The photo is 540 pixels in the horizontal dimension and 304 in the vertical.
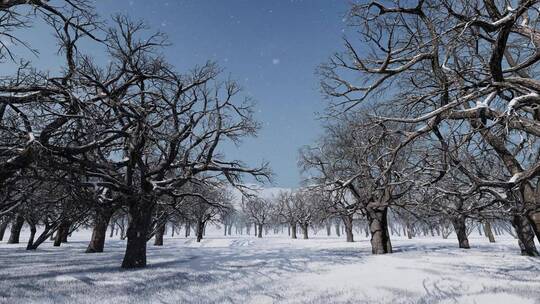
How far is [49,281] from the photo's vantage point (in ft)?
28.4

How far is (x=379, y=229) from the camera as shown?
17406 mm

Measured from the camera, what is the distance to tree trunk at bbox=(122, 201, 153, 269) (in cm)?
1141

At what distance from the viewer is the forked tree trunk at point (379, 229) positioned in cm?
1722

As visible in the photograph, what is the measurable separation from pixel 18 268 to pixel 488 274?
709 inches

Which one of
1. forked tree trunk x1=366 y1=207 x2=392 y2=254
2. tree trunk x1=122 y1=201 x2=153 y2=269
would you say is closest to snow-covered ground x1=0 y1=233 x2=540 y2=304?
tree trunk x1=122 y1=201 x2=153 y2=269

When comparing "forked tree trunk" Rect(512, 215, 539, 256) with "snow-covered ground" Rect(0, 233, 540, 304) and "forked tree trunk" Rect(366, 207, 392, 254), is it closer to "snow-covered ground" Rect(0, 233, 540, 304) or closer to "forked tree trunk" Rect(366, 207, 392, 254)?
"snow-covered ground" Rect(0, 233, 540, 304)

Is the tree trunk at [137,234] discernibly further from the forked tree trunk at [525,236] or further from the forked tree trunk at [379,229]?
the forked tree trunk at [525,236]

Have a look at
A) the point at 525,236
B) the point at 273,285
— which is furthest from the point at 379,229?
the point at 273,285

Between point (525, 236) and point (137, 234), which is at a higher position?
point (137, 234)

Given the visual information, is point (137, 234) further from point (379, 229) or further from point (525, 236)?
point (525, 236)

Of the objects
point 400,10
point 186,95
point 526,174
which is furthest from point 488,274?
point 186,95

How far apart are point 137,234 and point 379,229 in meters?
13.7

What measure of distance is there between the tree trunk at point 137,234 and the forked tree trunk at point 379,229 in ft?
41.7

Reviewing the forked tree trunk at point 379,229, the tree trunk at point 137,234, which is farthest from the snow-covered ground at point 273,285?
the forked tree trunk at point 379,229
